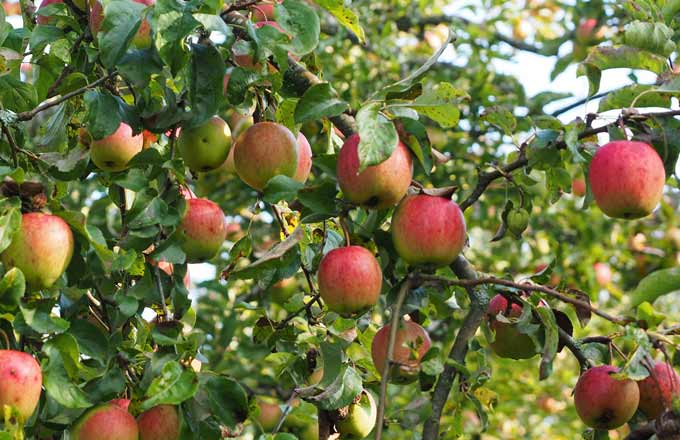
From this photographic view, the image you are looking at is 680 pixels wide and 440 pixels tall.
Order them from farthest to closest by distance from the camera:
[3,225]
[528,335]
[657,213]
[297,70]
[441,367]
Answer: [657,213]
[297,70]
[528,335]
[441,367]
[3,225]

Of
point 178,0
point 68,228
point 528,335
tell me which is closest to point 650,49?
point 528,335

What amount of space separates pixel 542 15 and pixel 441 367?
4065 millimetres

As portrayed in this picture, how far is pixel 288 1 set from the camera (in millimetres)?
1368

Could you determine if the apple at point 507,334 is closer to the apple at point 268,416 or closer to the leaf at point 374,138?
the leaf at point 374,138

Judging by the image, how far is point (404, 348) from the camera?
1445 mm

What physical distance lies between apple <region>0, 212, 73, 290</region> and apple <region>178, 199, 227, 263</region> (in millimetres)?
291

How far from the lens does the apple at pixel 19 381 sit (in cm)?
116

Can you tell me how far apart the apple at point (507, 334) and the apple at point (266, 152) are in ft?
1.32

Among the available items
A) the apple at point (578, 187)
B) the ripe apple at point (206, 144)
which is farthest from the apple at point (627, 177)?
the apple at point (578, 187)

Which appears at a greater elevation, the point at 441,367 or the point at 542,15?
the point at 441,367

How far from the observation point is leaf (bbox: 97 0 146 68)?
126 cm

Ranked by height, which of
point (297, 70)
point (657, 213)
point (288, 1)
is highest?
point (288, 1)

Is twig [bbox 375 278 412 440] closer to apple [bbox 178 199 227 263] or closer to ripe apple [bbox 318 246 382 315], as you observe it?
ripe apple [bbox 318 246 382 315]

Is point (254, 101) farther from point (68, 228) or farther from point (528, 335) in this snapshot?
point (528, 335)
